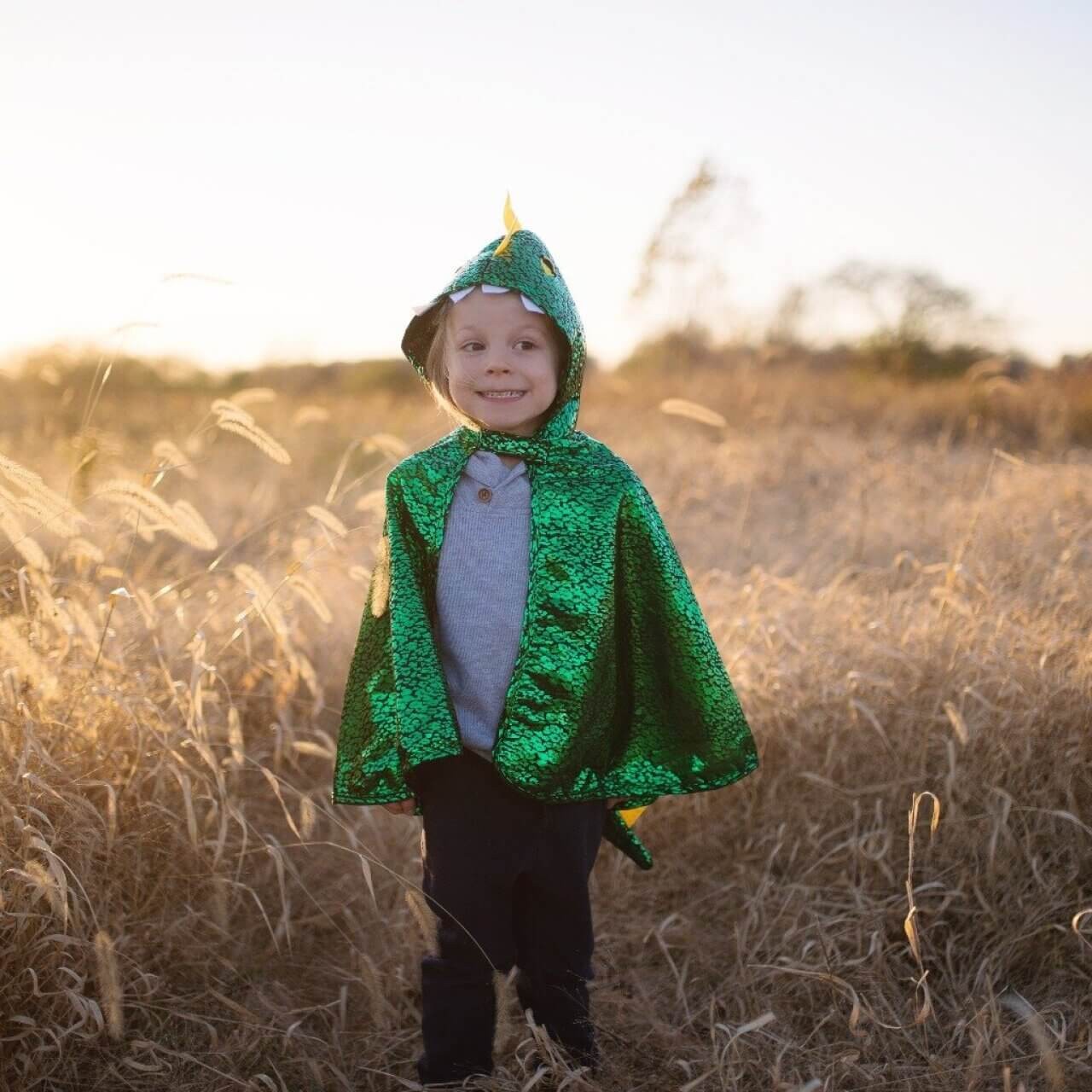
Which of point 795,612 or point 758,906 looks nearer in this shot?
point 758,906

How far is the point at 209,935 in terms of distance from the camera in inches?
97.7

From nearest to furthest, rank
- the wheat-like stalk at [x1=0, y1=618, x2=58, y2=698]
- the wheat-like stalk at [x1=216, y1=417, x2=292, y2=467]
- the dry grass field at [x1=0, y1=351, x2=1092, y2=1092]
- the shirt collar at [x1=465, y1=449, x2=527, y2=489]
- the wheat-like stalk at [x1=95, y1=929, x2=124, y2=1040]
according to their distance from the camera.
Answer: the wheat-like stalk at [x1=95, y1=929, x2=124, y2=1040]
the shirt collar at [x1=465, y1=449, x2=527, y2=489]
the dry grass field at [x1=0, y1=351, x2=1092, y2=1092]
the wheat-like stalk at [x1=0, y1=618, x2=58, y2=698]
the wheat-like stalk at [x1=216, y1=417, x2=292, y2=467]

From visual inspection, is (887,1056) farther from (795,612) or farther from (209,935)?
(795,612)

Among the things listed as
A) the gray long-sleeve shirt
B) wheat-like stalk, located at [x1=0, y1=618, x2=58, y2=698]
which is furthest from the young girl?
wheat-like stalk, located at [x1=0, y1=618, x2=58, y2=698]

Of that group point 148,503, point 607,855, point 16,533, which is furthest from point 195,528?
point 607,855

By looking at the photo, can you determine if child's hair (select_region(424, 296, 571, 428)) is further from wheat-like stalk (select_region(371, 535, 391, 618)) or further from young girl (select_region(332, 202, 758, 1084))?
wheat-like stalk (select_region(371, 535, 391, 618))

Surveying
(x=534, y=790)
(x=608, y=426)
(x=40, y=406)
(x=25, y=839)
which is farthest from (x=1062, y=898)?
(x=40, y=406)

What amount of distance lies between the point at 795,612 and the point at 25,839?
2.77 m

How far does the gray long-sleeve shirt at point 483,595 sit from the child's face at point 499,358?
127 millimetres

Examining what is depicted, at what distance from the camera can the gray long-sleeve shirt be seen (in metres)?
1.99

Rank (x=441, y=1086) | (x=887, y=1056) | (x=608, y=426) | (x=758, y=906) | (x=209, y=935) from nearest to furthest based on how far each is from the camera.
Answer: (x=441, y=1086), (x=887, y=1056), (x=209, y=935), (x=758, y=906), (x=608, y=426)

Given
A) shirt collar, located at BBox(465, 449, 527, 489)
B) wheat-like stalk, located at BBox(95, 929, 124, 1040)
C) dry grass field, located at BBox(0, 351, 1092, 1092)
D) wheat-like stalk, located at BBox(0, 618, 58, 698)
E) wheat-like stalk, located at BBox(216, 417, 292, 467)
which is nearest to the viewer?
wheat-like stalk, located at BBox(95, 929, 124, 1040)

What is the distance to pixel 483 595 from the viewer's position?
1998 millimetres

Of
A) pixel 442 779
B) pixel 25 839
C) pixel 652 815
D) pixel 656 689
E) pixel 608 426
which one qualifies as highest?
pixel 608 426
